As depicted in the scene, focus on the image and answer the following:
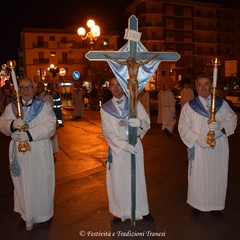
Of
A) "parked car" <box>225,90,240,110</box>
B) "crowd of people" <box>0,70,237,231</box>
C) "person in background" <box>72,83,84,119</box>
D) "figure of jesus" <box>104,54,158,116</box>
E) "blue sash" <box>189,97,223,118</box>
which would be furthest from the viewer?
"parked car" <box>225,90,240,110</box>

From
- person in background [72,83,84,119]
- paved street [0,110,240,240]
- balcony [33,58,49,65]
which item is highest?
balcony [33,58,49,65]

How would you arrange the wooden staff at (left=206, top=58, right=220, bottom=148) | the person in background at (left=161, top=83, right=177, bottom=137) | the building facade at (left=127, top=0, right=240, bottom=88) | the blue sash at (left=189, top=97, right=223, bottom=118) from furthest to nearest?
the building facade at (left=127, top=0, right=240, bottom=88)
the person in background at (left=161, top=83, right=177, bottom=137)
the blue sash at (left=189, top=97, right=223, bottom=118)
the wooden staff at (left=206, top=58, right=220, bottom=148)

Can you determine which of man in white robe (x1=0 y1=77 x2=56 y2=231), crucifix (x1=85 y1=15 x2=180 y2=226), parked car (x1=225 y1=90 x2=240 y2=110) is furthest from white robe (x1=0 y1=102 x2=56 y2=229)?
parked car (x1=225 y1=90 x2=240 y2=110)

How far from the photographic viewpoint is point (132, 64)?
4359 mm

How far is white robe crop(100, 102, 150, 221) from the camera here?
15.4ft

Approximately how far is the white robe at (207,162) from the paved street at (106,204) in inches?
12.2

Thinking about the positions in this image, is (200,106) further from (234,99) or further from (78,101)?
(234,99)

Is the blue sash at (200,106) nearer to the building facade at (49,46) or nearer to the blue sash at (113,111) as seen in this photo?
the blue sash at (113,111)

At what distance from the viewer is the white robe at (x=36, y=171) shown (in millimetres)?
4668

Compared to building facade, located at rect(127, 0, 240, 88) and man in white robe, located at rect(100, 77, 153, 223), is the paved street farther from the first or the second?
building facade, located at rect(127, 0, 240, 88)

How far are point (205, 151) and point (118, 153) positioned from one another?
1.22 metres

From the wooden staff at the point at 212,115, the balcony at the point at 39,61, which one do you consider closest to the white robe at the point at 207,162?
the wooden staff at the point at 212,115

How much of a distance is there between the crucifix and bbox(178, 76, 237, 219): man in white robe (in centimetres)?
77

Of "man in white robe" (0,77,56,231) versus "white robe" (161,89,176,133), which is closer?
"man in white robe" (0,77,56,231)
